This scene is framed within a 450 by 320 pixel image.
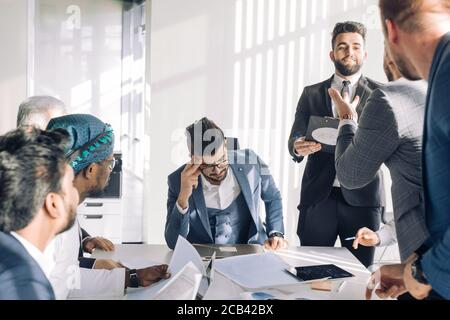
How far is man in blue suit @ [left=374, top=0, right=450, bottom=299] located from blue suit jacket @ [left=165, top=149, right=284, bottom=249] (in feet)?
2.44

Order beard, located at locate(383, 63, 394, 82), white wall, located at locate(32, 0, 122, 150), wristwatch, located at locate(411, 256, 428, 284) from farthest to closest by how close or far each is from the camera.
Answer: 1. white wall, located at locate(32, 0, 122, 150)
2. beard, located at locate(383, 63, 394, 82)
3. wristwatch, located at locate(411, 256, 428, 284)

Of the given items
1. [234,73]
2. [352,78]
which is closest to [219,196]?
[234,73]

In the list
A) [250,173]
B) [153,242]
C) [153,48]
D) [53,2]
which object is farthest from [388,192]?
[53,2]

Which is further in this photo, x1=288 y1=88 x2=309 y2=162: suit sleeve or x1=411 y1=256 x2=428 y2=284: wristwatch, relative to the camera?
x1=288 y1=88 x2=309 y2=162: suit sleeve

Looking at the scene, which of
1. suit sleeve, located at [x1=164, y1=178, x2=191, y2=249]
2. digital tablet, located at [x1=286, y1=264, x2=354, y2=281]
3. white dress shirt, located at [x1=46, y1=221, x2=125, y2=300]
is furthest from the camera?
suit sleeve, located at [x1=164, y1=178, x2=191, y2=249]

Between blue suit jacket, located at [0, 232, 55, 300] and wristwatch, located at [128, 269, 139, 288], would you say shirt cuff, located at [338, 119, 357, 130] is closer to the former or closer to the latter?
wristwatch, located at [128, 269, 139, 288]

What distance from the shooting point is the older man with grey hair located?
77.6 inches

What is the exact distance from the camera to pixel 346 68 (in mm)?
2240

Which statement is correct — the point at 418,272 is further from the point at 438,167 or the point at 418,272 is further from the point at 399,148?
the point at 399,148

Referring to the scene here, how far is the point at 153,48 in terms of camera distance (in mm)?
2307

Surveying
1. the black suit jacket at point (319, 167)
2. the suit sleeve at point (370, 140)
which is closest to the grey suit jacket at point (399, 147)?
the suit sleeve at point (370, 140)

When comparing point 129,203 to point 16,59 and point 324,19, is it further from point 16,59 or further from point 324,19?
point 324,19

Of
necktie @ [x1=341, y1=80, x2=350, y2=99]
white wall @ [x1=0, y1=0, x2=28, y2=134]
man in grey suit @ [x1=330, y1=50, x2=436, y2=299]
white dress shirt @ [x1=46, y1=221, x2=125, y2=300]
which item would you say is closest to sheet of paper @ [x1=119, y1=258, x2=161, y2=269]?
white dress shirt @ [x1=46, y1=221, x2=125, y2=300]

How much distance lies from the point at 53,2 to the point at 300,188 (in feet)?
4.94
